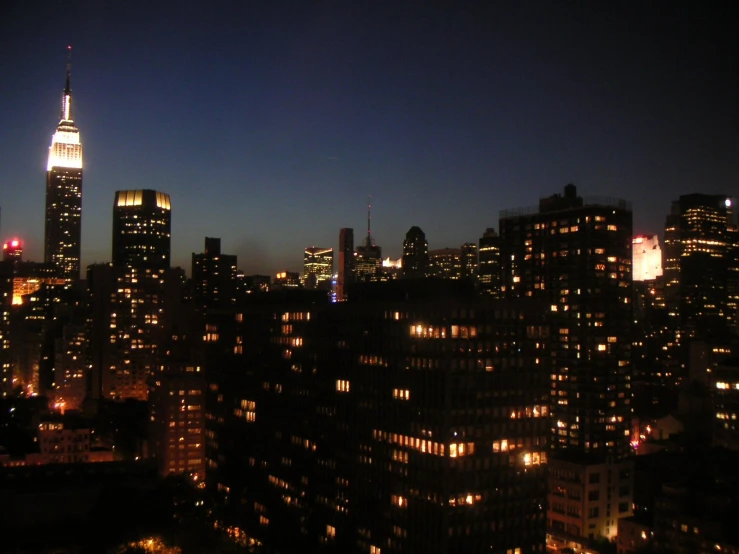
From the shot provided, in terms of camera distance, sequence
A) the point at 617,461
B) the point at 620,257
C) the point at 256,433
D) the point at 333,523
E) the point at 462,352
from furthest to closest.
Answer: the point at 620,257
the point at 617,461
the point at 256,433
the point at 333,523
the point at 462,352

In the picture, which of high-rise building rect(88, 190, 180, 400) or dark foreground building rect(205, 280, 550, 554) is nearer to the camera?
dark foreground building rect(205, 280, 550, 554)

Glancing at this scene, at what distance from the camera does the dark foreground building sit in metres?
55.2

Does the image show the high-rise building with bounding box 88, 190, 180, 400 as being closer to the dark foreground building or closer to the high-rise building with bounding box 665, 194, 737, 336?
the dark foreground building

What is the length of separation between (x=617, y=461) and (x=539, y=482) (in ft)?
116

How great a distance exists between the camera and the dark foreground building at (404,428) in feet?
181

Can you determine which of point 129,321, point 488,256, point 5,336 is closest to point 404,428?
point 488,256

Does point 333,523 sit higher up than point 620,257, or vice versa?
point 620,257

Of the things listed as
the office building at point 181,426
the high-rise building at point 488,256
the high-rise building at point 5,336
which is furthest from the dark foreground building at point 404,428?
the high-rise building at point 5,336

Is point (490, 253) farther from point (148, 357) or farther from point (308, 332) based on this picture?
point (308, 332)

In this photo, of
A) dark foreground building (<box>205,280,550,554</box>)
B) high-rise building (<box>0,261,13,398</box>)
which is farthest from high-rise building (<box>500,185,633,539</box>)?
high-rise building (<box>0,261,13,398</box>)

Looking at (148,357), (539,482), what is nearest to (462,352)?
(539,482)

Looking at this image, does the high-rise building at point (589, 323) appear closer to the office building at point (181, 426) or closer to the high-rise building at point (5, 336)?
the office building at point (181, 426)

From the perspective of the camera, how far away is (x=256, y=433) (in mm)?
80438

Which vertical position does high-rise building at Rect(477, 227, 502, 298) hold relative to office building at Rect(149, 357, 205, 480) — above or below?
above
